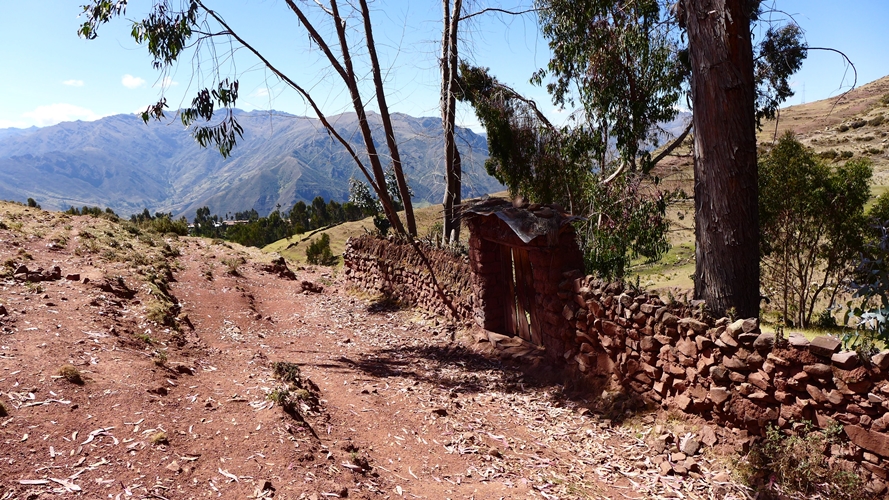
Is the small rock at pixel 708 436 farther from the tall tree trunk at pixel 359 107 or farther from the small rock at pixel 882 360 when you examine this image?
the tall tree trunk at pixel 359 107

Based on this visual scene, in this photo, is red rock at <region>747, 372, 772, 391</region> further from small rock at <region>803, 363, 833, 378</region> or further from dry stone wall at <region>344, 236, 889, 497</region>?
small rock at <region>803, 363, 833, 378</region>

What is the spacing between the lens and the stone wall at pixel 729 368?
4383 millimetres

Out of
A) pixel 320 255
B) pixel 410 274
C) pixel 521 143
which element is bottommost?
pixel 410 274

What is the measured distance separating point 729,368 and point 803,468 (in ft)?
3.60

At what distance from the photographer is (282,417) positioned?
551 cm

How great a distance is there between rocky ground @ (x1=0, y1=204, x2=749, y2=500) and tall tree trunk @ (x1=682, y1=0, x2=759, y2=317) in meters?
1.84

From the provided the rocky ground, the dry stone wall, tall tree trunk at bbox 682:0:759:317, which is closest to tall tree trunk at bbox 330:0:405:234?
the rocky ground

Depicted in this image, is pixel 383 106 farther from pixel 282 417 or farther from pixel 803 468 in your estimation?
pixel 803 468

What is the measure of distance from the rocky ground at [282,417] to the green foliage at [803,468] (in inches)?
13.9

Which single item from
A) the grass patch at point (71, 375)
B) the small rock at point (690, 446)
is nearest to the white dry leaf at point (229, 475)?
the grass patch at point (71, 375)

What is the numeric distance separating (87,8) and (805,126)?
190ft

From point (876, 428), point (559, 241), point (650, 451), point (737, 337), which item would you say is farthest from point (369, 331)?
point (876, 428)

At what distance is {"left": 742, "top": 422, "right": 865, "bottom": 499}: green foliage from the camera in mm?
4461

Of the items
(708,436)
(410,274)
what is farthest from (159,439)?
(410,274)
